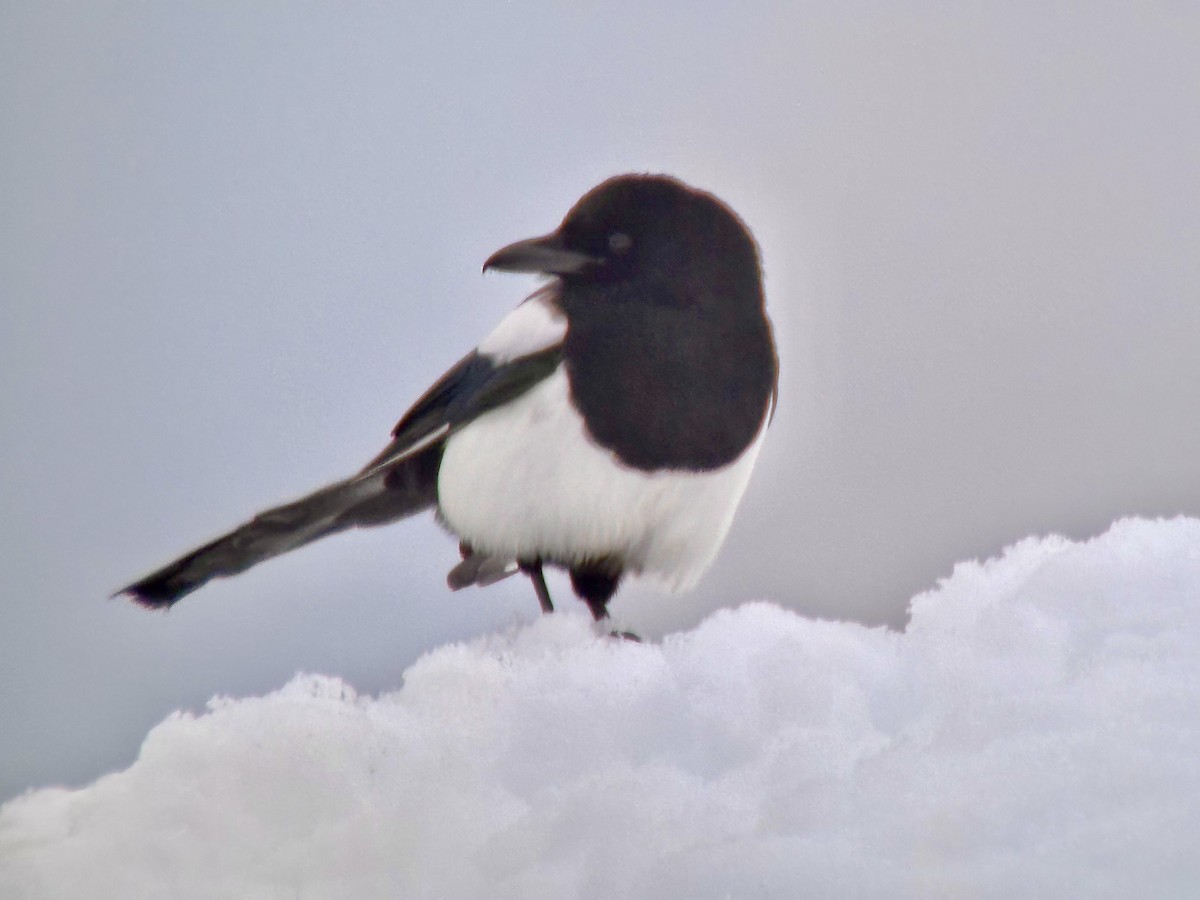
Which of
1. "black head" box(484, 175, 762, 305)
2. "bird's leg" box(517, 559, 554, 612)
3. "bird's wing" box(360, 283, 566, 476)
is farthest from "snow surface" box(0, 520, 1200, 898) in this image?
"black head" box(484, 175, 762, 305)

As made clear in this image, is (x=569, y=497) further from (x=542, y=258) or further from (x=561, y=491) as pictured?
(x=542, y=258)

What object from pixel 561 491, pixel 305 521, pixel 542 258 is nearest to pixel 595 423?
pixel 561 491

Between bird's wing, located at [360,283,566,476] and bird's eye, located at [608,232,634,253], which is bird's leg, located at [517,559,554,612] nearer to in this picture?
bird's wing, located at [360,283,566,476]

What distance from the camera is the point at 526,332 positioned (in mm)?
1396

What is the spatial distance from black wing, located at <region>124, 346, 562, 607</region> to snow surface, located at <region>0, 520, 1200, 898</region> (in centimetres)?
15

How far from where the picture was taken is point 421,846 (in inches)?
49.4

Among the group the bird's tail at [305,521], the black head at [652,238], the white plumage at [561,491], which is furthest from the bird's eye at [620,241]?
the bird's tail at [305,521]

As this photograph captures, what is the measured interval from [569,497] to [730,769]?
1.12 ft

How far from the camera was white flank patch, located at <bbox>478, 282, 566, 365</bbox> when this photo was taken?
54.7 inches

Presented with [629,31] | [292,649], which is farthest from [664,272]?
[292,649]

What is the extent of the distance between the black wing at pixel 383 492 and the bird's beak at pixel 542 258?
0.33 ft

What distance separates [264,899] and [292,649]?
260 millimetres

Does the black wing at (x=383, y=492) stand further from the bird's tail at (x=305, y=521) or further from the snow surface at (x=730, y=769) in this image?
the snow surface at (x=730, y=769)

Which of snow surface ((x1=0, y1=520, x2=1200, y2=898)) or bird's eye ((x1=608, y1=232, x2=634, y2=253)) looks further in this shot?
bird's eye ((x1=608, y1=232, x2=634, y2=253))
